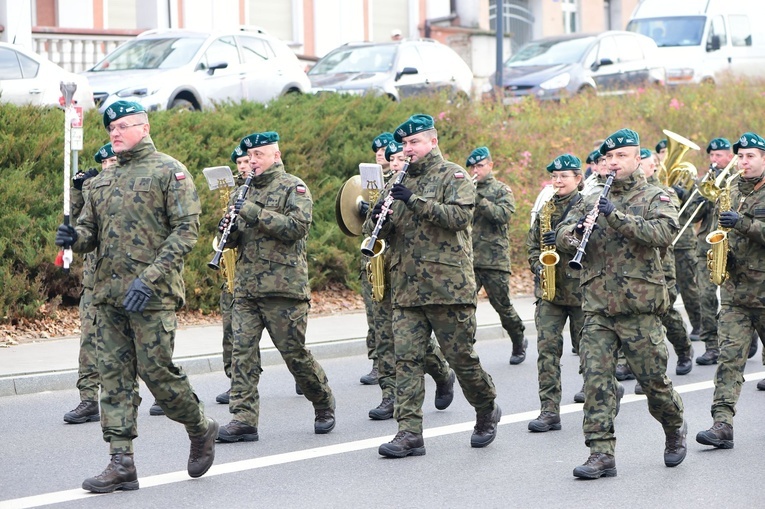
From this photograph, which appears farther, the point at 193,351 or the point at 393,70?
the point at 393,70

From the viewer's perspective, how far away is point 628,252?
7.93m

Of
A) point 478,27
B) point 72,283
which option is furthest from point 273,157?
point 478,27

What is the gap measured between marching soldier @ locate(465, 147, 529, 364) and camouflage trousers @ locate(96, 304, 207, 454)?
492 centimetres

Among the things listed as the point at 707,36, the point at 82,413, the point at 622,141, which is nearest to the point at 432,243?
the point at 622,141

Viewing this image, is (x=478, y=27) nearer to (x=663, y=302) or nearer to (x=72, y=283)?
(x=72, y=283)

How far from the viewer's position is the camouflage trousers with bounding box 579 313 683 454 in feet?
25.7

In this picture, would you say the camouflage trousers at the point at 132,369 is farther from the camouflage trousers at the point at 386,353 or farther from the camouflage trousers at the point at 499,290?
the camouflage trousers at the point at 499,290

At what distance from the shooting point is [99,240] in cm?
764

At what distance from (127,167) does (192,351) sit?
208 inches

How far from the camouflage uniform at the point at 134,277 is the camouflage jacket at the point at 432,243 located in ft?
4.70

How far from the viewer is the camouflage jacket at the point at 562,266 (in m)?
9.70

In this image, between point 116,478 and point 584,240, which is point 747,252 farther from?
point 116,478

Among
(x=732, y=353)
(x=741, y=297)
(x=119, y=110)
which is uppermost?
(x=119, y=110)

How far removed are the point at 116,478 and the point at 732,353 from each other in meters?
4.14
